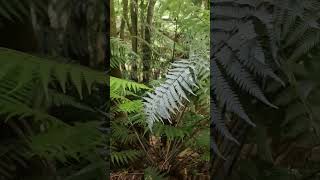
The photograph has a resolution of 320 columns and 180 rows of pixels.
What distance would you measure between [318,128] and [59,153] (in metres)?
0.50

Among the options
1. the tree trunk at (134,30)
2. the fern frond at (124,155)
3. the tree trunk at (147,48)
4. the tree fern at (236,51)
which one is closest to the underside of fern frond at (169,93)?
the tree fern at (236,51)

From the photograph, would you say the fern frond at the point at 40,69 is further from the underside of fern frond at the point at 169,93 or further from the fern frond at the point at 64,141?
the underside of fern frond at the point at 169,93

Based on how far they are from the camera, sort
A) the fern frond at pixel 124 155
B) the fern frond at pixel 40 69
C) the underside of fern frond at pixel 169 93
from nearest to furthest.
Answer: the fern frond at pixel 40 69 < the underside of fern frond at pixel 169 93 < the fern frond at pixel 124 155

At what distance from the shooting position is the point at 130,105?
157 cm

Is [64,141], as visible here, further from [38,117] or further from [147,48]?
[147,48]

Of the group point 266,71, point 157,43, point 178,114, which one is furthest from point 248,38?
point 157,43

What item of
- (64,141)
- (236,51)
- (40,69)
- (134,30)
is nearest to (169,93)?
(236,51)

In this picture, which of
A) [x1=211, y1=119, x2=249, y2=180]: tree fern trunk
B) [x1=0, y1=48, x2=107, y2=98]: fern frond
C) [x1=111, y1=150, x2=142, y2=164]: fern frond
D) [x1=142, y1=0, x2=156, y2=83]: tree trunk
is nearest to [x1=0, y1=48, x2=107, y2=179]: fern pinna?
[x1=0, y1=48, x2=107, y2=98]: fern frond

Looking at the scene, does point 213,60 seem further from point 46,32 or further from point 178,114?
point 178,114

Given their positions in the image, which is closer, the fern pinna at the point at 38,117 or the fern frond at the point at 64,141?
the fern pinna at the point at 38,117

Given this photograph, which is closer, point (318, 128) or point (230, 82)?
point (318, 128)

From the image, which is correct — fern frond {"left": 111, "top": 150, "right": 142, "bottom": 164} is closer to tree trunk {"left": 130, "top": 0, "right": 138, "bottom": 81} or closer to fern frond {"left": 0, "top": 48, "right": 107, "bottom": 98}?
tree trunk {"left": 130, "top": 0, "right": 138, "bottom": 81}

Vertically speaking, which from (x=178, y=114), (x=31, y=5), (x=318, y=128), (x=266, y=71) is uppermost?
(x=31, y=5)

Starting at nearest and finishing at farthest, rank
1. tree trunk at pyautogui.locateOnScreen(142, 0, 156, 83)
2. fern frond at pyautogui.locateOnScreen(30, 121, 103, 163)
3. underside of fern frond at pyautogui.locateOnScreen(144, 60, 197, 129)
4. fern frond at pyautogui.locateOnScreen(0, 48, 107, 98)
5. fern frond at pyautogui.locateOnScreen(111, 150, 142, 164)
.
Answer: fern frond at pyautogui.locateOnScreen(0, 48, 107, 98)
fern frond at pyautogui.locateOnScreen(30, 121, 103, 163)
underside of fern frond at pyautogui.locateOnScreen(144, 60, 197, 129)
fern frond at pyautogui.locateOnScreen(111, 150, 142, 164)
tree trunk at pyautogui.locateOnScreen(142, 0, 156, 83)
